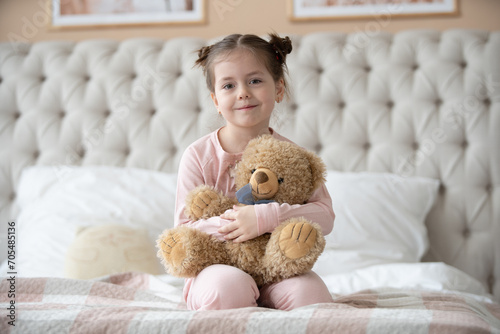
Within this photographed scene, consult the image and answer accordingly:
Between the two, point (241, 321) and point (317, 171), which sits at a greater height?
point (317, 171)

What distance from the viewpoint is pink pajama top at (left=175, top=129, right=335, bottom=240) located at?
3.55 ft

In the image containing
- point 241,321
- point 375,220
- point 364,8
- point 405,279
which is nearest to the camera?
point 241,321

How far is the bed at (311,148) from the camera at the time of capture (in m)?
1.73

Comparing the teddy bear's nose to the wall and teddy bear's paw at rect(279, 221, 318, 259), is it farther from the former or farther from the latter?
the wall

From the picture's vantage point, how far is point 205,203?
1095mm

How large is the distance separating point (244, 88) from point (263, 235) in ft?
1.09

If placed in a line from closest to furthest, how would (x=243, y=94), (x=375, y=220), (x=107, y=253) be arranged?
(x=243, y=94)
(x=107, y=253)
(x=375, y=220)

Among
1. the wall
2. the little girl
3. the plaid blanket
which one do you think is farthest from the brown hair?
the wall

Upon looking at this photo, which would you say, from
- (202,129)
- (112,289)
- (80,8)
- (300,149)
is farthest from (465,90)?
(80,8)

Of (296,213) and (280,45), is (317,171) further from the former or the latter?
(280,45)

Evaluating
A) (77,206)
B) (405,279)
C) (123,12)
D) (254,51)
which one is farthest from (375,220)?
(123,12)

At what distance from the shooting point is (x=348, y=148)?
207 cm

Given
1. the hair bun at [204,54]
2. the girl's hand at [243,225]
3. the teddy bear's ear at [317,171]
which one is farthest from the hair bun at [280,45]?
the girl's hand at [243,225]

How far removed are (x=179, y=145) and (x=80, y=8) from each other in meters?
0.88
